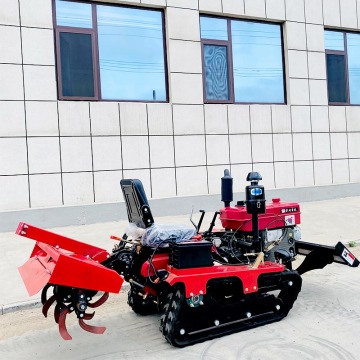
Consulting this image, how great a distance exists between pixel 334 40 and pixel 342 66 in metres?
0.68

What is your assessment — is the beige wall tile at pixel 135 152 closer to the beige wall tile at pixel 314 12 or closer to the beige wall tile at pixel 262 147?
the beige wall tile at pixel 262 147

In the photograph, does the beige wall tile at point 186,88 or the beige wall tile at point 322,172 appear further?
the beige wall tile at point 322,172

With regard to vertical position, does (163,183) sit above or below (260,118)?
below

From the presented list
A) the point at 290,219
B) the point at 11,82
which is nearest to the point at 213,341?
the point at 290,219

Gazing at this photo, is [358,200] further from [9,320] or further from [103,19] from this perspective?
[9,320]

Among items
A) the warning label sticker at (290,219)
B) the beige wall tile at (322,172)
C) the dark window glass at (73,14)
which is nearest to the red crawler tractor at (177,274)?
the warning label sticker at (290,219)

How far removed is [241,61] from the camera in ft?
33.3

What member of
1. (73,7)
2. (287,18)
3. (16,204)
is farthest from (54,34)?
(287,18)

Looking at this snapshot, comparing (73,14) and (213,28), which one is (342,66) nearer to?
(213,28)

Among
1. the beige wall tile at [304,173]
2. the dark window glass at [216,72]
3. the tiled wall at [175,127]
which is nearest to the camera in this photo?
the tiled wall at [175,127]

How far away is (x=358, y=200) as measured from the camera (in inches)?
415

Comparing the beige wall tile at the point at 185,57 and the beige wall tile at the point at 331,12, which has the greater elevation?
the beige wall tile at the point at 331,12

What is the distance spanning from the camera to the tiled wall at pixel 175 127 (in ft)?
25.7

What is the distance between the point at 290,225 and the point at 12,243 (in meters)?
4.39
